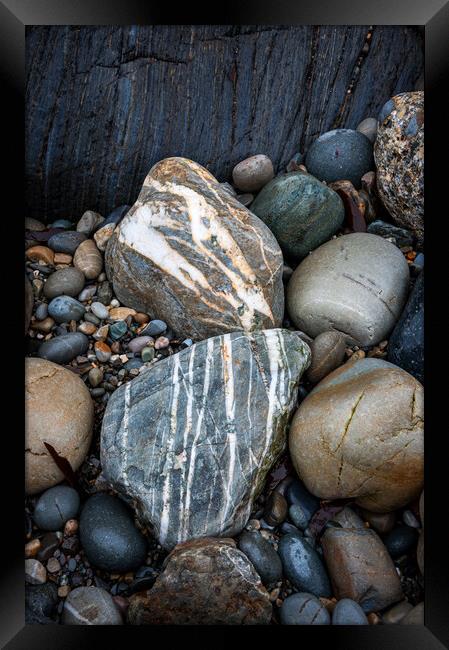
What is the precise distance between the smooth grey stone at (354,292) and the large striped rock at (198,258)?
138mm

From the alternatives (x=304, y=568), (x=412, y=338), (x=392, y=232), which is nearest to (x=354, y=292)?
(x=412, y=338)

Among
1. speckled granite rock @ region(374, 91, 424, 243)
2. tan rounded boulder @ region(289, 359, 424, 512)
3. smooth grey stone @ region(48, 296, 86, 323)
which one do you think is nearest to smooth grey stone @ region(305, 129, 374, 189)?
speckled granite rock @ region(374, 91, 424, 243)

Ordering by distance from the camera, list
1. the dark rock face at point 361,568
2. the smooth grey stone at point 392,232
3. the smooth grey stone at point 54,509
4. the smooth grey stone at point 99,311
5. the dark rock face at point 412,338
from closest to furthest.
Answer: the dark rock face at point 361,568, the smooth grey stone at point 54,509, the dark rock face at point 412,338, the smooth grey stone at point 99,311, the smooth grey stone at point 392,232

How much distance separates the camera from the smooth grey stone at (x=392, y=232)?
101 inches

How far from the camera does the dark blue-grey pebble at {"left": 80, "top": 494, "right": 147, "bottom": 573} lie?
1.97 m

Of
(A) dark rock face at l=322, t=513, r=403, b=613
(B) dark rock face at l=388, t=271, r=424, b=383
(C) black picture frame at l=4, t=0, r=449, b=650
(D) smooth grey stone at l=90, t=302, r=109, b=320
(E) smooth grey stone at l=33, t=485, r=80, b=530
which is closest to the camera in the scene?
(C) black picture frame at l=4, t=0, r=449, b=650

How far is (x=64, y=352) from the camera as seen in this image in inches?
90.4

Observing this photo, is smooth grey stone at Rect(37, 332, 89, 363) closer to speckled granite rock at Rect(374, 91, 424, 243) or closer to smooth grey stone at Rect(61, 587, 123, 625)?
smooth grey stone at Rect(61, 587, 123, 625)

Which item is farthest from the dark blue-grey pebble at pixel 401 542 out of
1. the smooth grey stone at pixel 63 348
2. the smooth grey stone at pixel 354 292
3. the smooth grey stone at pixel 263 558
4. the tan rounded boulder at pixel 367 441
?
the smooth grey stone at pixel 63 348

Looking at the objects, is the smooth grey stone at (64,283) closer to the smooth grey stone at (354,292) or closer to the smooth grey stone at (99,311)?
the smooth grey stone at (99,311)

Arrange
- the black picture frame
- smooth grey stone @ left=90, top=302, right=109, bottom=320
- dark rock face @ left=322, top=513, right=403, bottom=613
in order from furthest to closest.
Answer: smooth grey stone @ left=90, top=302, right=109, bottom=320 → dark rock face @ left=322, top=513, right=403, bottom=613 → the black picture frame

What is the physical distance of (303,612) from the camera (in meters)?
1.89

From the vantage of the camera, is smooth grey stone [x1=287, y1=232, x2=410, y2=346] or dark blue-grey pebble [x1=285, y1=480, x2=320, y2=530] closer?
dark blue-grey pebble [x1=285, y1=480, x2=320, y2=530]
